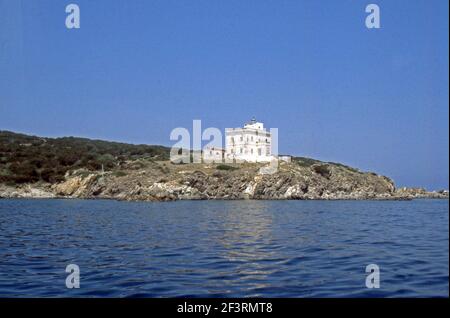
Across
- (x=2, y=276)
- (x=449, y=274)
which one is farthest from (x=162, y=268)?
(x=449, y=274)

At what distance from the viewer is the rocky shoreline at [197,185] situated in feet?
359

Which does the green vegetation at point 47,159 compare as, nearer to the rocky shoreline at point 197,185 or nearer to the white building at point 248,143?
the rocky shoreline at point 197,185

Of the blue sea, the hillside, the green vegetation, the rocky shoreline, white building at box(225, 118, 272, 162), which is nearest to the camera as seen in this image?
the blue sea

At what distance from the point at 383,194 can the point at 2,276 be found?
125153 millimetres

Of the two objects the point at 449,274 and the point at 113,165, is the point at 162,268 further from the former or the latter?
the point at 113,165

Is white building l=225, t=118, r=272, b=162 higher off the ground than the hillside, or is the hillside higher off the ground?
white building l=225, t=118, r=272, b=162

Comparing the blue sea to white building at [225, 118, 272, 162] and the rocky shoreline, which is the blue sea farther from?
white building at [225, 118, 272, 162]

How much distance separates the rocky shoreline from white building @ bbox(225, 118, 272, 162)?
687 inches

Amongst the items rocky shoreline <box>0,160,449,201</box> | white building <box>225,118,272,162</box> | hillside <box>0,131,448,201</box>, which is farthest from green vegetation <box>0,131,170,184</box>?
white building <box>225,118,272,162</box>

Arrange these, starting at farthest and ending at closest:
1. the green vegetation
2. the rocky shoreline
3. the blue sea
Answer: the green vegetation < the rocky shoreline < the blue sea

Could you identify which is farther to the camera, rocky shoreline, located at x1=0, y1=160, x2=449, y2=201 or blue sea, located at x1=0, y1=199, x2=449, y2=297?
rocky shoreline, located at x1=0, y1=160, x2=449, y2=201

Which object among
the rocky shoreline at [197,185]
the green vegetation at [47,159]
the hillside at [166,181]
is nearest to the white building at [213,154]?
the hillside at [166,181]

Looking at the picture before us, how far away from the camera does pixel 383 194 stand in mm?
130000

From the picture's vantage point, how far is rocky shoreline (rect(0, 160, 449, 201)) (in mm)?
109312
